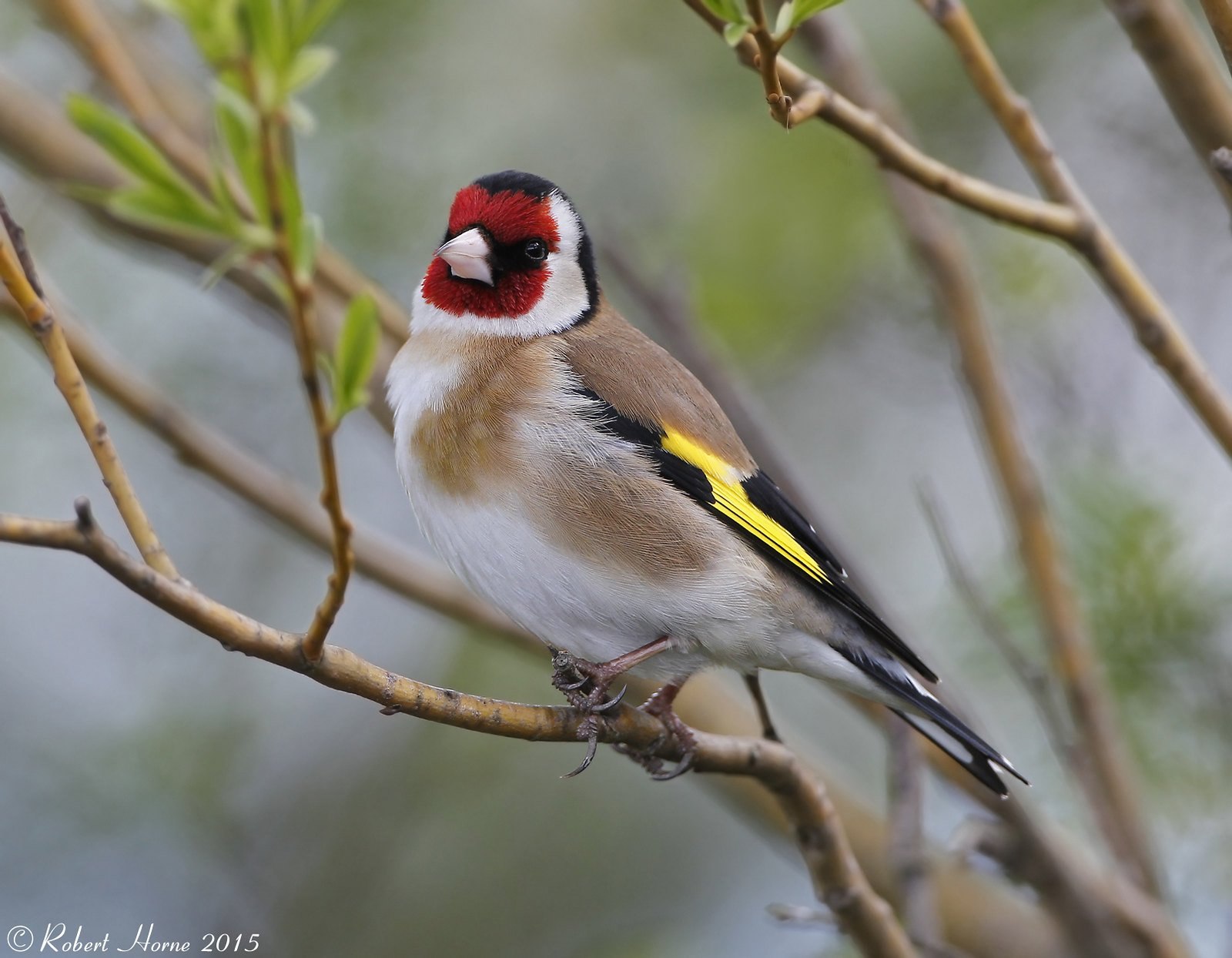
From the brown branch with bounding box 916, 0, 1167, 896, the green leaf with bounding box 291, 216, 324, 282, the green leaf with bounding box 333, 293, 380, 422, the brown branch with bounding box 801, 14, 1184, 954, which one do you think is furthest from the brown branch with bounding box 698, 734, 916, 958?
the green leaf with bounding box 291, 216, 324, 282

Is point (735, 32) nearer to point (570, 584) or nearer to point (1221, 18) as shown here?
point (1221, 18)

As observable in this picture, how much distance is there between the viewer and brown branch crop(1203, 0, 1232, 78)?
2133 millimetres

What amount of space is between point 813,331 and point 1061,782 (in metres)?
1.99

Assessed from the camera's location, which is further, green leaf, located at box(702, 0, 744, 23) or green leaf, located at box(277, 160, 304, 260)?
green leaf, located at box(702, 0, 744, 23)

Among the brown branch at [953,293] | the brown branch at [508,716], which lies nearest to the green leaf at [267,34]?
the brown branch at [508,716]

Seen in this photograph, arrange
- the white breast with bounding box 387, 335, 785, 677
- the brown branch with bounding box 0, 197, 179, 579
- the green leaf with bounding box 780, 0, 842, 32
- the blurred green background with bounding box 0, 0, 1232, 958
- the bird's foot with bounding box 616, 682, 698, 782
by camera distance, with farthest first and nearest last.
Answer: the blurred green background with bounding box 0, 0, 1232, 958 → the white breast with bounding box 387, 335, 785, 677 → the bird's foot with bounding box 616, 682, 698, 782 → the brown branch with bounding box 0, 197, 179, 579 → the green leaf with bounding box 780, 0, 842, 32

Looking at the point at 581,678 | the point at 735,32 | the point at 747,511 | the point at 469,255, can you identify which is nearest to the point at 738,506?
the point at 747,511

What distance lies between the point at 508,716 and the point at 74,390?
0.83 meters

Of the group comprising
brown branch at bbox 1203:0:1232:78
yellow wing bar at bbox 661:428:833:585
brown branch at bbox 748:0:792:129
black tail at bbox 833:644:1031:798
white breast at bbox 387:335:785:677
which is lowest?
black tail at bbox 833:644:1031:798

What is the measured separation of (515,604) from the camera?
307cm

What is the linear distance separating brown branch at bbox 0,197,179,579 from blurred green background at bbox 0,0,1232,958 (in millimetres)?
2617

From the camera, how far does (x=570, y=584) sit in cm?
303

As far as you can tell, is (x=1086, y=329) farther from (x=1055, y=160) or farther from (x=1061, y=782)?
(x=1055, y=160)

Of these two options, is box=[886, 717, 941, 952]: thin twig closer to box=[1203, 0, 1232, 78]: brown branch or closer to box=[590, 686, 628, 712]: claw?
box=[590, 686, 628, 712]: claw
